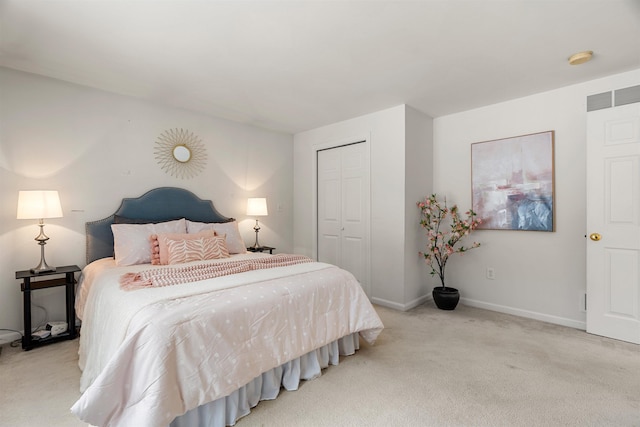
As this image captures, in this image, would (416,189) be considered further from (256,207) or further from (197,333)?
(197,333)

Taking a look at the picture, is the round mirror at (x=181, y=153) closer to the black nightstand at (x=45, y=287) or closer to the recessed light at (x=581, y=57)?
the black nightstand at (x=45, y=287)

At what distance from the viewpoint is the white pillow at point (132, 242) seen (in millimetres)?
2799

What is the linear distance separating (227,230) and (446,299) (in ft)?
8.71

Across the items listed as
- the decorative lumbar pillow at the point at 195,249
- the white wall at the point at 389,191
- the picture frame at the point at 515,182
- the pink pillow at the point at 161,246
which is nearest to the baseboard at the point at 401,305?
the white wall at the point at 389,191

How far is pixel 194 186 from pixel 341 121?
210cm

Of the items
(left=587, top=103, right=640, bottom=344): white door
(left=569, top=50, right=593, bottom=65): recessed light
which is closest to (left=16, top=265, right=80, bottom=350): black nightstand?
(left=569, top=50, right=593, bottom=65): recessed light

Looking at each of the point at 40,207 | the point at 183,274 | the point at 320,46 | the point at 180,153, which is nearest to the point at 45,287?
the point at 40,207

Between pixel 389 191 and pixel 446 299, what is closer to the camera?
pixel 446 299

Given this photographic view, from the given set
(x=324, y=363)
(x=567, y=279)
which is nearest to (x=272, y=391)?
(x=324, y=363)

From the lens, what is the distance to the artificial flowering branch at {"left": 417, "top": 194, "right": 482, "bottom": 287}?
11.7 ft

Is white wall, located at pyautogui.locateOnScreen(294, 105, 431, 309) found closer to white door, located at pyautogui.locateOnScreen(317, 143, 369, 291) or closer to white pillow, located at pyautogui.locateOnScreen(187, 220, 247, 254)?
white door, located at pyautogui.locateOnScreen(317, 143, 369, 291)

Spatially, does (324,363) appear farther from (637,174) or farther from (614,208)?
(637,174)

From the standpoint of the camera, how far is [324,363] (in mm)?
2221

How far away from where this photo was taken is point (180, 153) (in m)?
3.67
